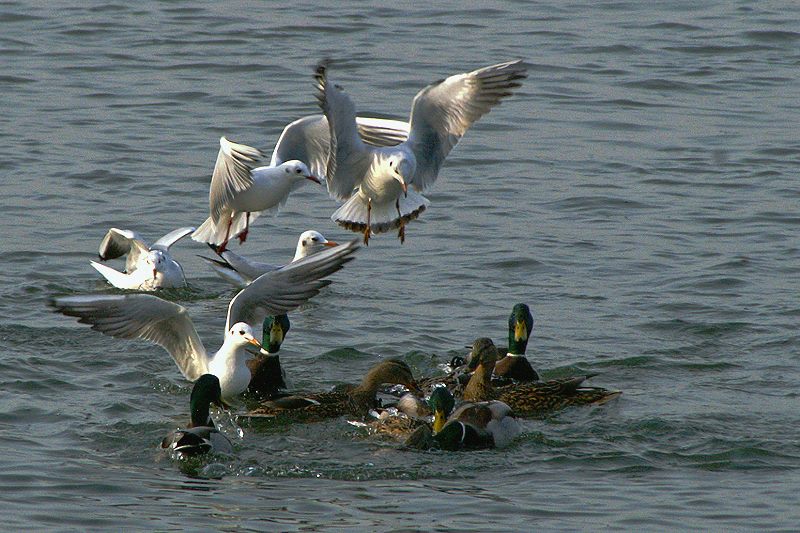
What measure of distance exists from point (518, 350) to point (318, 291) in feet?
5.83

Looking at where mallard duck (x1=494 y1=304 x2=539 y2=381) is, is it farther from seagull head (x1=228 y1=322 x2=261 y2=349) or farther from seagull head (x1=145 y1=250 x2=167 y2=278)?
seagull head (x1=145 y1=250 x2=167 y2=278)

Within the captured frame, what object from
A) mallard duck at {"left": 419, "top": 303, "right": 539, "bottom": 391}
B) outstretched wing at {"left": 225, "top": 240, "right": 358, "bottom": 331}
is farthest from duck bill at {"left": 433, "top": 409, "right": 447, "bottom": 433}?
mallard duck at {"left": 419, "top": 303, "right": 539, "bottom": 391}

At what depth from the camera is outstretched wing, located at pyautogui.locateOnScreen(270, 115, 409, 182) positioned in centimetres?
1470

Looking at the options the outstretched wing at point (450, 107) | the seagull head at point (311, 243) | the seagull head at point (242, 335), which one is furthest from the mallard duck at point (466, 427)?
the seagull head at point (311, 243)

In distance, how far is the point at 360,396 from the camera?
410 inches

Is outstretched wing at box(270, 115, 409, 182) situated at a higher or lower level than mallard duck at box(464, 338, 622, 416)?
higher

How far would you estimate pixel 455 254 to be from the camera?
581 inches

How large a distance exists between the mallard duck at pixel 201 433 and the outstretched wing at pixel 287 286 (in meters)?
0.82

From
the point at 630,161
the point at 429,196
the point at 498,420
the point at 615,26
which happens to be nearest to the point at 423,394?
the point at 498,420

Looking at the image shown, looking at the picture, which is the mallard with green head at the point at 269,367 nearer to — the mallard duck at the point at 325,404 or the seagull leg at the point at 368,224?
the mallard duck at the point at 325,404

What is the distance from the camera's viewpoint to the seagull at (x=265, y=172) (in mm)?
13648

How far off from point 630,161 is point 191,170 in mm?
4898

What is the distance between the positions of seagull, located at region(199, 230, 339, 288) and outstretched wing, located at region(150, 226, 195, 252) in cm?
35

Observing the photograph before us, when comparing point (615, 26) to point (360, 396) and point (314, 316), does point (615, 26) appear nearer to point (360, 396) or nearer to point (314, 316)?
point (314, 316)
